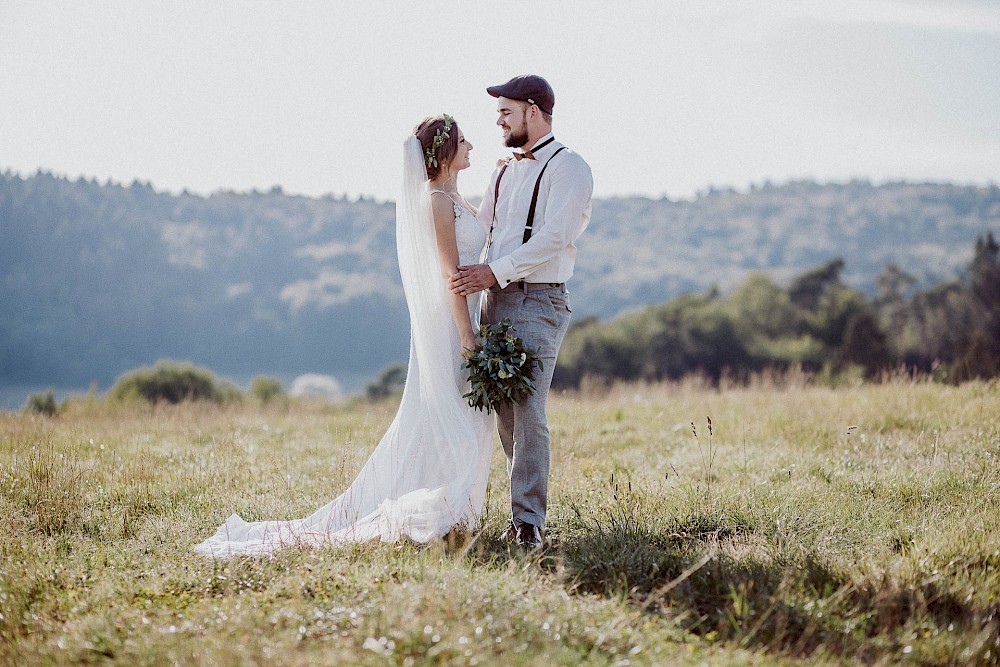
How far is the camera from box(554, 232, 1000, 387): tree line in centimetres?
4950

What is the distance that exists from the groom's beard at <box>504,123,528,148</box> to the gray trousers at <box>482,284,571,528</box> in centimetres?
78

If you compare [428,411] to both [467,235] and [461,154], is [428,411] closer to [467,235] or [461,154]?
[467,235]

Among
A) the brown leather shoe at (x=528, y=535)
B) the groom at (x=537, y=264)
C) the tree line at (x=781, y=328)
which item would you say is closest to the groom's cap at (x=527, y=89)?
the groom at (x=537, y=264)

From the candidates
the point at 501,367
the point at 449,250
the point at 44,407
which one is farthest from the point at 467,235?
the point at 44,407

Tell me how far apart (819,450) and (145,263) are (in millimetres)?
117285

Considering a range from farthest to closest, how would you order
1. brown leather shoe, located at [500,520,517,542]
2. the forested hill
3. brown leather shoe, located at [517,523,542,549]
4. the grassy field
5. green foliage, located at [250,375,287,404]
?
the forested hill, green foliage, located at [250,375,287,404], brown leather shoe, located at [500,520,517,542], brown leather shoe, located at [517,523,542,549], the grassy field

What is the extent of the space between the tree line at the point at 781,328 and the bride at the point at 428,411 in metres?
46.0

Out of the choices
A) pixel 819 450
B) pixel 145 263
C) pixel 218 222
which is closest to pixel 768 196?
pixel 218 222

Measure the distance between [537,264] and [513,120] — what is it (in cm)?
82

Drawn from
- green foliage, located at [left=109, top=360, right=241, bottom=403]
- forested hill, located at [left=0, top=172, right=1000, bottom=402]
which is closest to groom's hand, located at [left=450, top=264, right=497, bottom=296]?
green foliage, located at [left=109, top=360, right=241, bottom=403]

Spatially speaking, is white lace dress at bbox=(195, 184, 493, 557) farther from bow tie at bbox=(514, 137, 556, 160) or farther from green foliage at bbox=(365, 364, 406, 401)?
green foliage at bbox=(365, 364, 406, 401)

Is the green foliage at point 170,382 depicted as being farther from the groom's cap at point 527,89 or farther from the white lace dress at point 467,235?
the groom's cap at point 527,89

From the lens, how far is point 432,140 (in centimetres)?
455

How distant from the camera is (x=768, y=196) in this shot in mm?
159250
